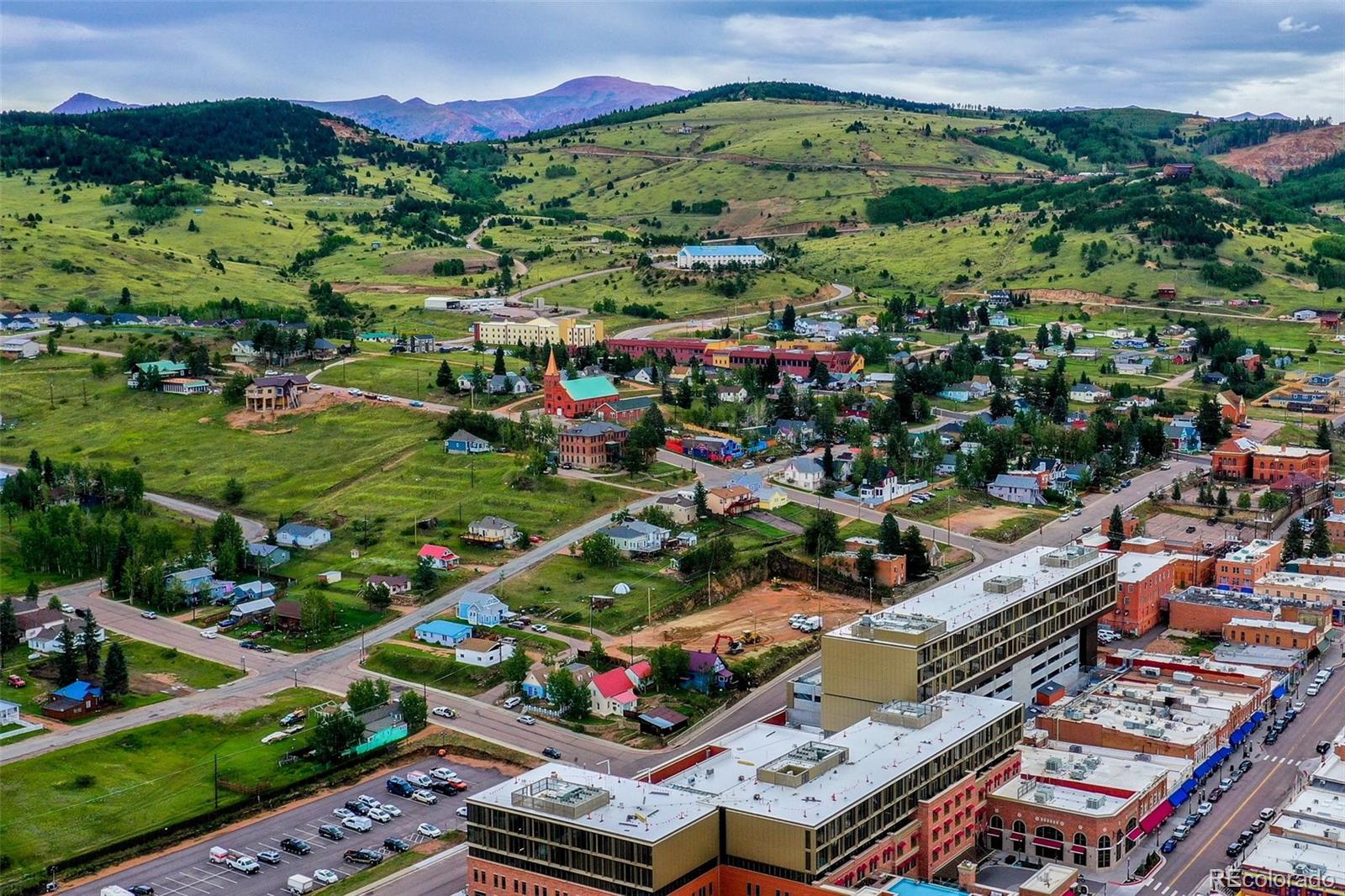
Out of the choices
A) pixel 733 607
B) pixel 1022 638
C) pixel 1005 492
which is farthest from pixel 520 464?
pixel 1022 638

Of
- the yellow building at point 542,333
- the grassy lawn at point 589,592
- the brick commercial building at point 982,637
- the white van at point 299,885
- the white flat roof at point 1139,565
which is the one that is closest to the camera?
the white van at point 299,885

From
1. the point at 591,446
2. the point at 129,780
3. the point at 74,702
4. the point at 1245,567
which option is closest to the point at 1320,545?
the point at 1245,567

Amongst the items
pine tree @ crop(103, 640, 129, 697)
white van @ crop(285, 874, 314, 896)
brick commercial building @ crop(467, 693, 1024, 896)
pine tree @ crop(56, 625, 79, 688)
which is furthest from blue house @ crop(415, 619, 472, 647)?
brick commercial building @ crop(467, 693, 1024, 896)

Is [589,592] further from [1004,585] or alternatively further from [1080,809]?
[1080,809]

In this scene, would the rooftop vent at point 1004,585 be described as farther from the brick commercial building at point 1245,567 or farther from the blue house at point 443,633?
the blue house at point 443,633

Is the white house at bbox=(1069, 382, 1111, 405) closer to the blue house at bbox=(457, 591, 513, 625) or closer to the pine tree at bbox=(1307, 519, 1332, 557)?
the pine tree at bbox=(1307, 519, 1332, 557)

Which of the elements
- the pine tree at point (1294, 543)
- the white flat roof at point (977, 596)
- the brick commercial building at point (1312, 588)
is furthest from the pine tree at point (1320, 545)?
the white flat roof at point (977, 596)
